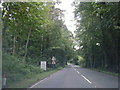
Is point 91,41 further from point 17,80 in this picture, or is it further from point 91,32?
point 17,80

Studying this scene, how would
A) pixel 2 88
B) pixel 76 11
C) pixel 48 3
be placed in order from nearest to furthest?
pixel 2 88
pixel 48 3
pixel 76 11

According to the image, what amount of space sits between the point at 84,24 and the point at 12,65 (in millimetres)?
21959

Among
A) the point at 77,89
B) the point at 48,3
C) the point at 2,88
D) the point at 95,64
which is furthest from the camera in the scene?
the point at 95,64

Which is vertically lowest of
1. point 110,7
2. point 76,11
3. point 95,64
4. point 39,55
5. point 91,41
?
point 95,64

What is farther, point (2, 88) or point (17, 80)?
point (17, 80)

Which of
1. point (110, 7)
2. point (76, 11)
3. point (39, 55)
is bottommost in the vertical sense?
point (39, 55)

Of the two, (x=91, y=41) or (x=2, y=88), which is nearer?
(x=2, y=88)

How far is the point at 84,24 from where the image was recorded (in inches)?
1382

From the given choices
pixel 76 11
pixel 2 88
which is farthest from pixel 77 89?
pixel 76 11

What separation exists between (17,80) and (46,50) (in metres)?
25.6

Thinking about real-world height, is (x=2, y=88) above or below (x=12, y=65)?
below

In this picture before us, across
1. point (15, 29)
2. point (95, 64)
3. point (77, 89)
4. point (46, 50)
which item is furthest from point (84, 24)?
point (95, 64)

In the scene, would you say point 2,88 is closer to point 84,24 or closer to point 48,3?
point 48,3

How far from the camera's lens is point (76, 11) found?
33406 millimetres
